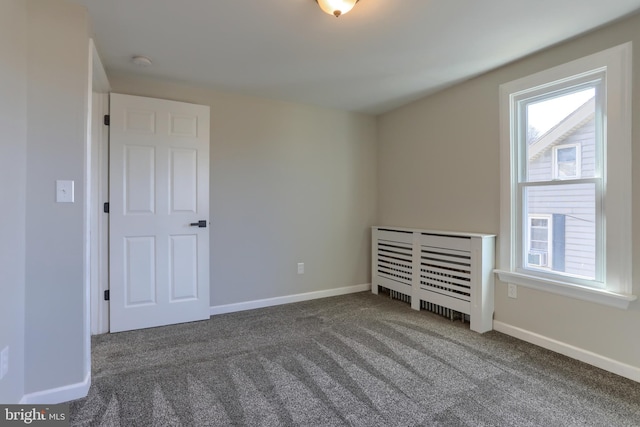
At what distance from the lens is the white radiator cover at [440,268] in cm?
274

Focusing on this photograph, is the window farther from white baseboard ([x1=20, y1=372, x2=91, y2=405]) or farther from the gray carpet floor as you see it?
white baseboard ([x1=20, y1=372, x2=91, y2=405])

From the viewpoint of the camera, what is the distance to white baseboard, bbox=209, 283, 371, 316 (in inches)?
128

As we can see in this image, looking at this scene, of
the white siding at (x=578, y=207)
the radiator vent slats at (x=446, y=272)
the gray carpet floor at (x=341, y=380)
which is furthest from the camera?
the radiator vent slats at (x=446, y=272)

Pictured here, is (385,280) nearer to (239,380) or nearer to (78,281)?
(239,380)

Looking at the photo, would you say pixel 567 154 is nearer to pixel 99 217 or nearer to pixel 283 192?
pixel 283 192

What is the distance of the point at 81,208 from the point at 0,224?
1.28 ft

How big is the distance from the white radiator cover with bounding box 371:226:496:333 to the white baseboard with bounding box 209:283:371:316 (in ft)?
0.91

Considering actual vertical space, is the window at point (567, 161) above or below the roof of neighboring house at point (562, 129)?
below

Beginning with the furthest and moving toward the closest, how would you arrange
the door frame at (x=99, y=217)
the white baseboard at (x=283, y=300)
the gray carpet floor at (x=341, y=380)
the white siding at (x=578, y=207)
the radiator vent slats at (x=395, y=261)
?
the radiator vent slats at (x=395, y=261), the white baseboard at (x=283, y=300), the door frame at (x=99, y=217), the white siding at (x=578, y=207), the gray carpet floor at (x=341, y=380)

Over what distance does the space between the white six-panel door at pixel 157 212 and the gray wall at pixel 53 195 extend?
984 mm

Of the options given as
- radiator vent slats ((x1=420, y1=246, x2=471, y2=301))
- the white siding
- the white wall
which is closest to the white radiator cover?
radiator vent slats ((x1=420, y1=246, x2=471, y2=301))

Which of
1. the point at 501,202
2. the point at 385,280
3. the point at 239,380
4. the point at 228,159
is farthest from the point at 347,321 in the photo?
the point at 228,159

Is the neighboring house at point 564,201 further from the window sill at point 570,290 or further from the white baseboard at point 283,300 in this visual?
the white baseboard at point 283,300

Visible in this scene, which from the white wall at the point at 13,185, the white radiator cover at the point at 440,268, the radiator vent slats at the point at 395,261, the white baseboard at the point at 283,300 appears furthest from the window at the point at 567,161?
the white wall at the point at 13,185
